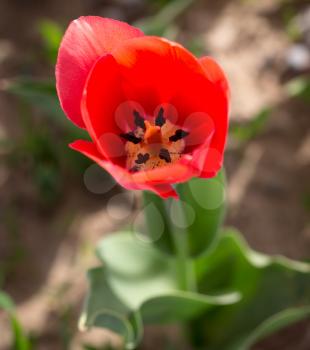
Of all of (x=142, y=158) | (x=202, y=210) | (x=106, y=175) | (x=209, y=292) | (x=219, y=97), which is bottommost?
(x=209, y=292)

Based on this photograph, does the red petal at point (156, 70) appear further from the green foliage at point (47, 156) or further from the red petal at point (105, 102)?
the green foliage at point (47, 156)

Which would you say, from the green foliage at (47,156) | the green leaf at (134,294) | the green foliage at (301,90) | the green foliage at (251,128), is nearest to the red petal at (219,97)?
the green leaf at (134,294)

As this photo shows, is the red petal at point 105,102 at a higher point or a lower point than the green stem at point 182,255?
higher

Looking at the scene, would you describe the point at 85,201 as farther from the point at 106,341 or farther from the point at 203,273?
the point at 203,273

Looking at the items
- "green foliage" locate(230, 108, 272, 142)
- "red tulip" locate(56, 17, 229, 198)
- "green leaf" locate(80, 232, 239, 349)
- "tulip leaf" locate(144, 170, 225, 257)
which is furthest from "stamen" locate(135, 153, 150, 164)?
"green foliage" locate(230, 108, 272, 142)

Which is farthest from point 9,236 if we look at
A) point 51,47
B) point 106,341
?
point 51,47

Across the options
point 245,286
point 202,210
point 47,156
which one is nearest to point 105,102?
point 202,210

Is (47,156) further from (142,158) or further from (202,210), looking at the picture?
(142,158)
